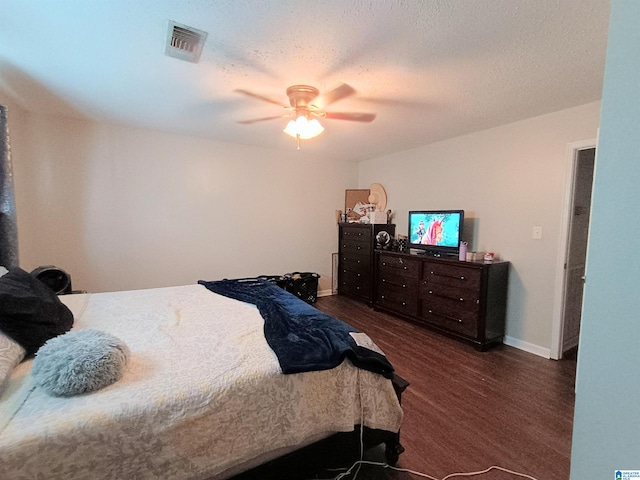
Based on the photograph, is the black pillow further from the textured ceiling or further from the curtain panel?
the textured ceiling

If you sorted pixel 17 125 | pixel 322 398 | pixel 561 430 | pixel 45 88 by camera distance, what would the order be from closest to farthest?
pixel 322 398
pixel 561 430
pixel 45 88
pixel 17 125

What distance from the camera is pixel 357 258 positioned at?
14.8ft

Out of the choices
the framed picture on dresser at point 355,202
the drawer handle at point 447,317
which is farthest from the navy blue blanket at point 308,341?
the framed picture on dresser at point 355,202

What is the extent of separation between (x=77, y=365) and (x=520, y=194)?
3.64 metres

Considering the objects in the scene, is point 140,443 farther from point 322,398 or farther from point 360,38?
point 360,38

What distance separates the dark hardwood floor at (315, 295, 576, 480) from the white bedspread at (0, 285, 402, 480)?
0.45 meters

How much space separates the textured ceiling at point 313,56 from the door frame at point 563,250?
1.44ft

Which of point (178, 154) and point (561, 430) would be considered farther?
point (178, 154)

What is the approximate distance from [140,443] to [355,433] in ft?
3.03

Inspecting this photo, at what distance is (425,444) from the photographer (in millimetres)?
1673

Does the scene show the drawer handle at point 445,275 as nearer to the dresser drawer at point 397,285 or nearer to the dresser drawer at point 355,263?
the dresser drawer at point 397,285

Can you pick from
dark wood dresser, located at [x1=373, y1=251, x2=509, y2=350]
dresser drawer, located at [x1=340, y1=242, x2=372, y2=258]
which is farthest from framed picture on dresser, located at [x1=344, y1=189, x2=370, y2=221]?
dark wood dresser, located at [x1=373, y1=251, x2=509, y2=350]

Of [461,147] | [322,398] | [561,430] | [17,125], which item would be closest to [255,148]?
[17,125]

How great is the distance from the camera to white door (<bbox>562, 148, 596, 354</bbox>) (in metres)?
2.69
